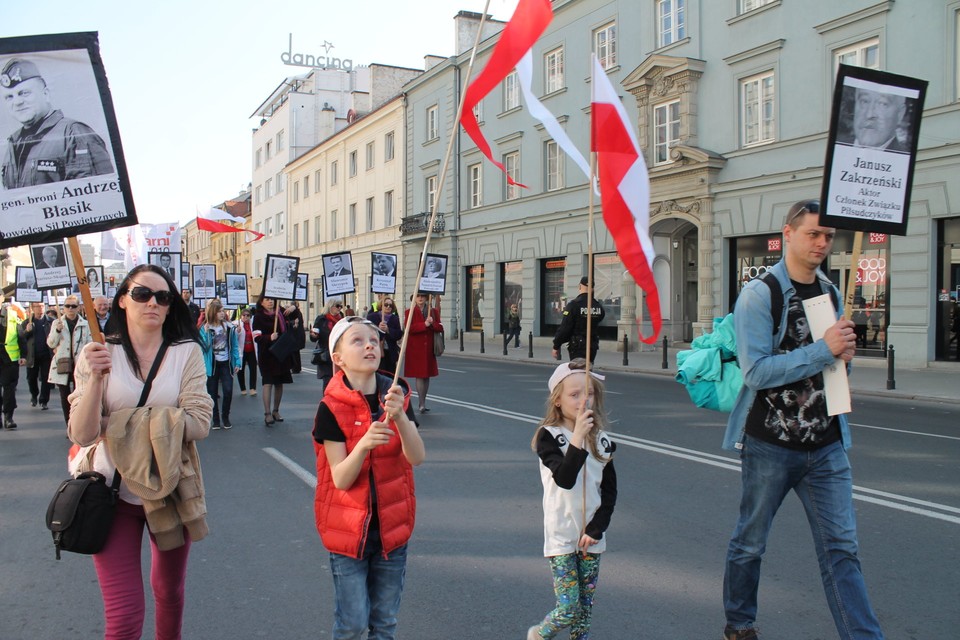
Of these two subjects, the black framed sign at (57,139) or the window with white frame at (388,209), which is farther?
the window with white frame at (388,209)

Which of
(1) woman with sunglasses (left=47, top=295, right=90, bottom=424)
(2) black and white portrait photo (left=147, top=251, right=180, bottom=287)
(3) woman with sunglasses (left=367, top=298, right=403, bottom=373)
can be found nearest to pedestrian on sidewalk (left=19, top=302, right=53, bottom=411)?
(1) woman with sunglasses (left=47, top=295, right=90, bottom=424)

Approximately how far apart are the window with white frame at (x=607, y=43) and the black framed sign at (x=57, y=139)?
24.6 metres

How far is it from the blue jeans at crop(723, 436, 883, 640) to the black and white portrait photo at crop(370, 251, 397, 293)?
42.5 feet

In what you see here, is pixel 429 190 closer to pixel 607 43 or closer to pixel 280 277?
pixel 607 43

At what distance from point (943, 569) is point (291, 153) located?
195ft

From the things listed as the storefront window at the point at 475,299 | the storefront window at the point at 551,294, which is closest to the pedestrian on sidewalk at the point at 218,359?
the storefront window at the point at 551,294

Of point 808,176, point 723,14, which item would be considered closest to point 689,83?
point 723,14

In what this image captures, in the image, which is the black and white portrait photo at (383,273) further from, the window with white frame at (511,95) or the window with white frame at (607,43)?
the window with white frame at (511,95)

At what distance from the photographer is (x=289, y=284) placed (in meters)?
14.1

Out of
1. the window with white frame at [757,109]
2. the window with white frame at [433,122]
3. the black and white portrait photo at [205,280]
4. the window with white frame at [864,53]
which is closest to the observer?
the window with white frame at [864,53]

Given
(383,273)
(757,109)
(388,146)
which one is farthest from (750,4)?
(388,146)

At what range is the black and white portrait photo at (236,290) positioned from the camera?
23047 millimetres

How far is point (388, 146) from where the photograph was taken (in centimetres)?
4203

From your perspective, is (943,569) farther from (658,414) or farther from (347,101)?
(347,101)
